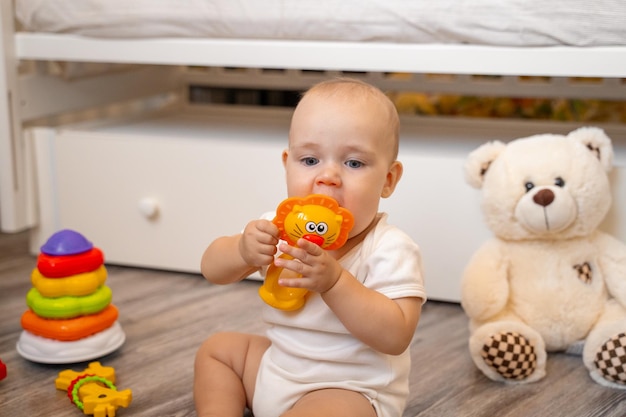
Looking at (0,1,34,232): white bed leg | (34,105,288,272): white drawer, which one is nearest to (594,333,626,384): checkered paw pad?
(34,105,288,272): white drawer

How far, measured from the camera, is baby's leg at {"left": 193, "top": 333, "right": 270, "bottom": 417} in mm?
943

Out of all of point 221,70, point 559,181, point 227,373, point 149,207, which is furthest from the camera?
point 221,70

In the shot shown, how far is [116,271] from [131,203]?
0.47ft

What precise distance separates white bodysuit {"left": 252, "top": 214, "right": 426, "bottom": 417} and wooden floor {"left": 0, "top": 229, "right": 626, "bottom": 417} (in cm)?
15

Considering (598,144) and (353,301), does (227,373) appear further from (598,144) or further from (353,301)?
(598,144)

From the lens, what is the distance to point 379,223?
936 mm

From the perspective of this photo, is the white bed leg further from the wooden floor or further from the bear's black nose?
the bear's black nose

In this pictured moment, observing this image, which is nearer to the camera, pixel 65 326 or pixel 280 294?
pixel 280 294

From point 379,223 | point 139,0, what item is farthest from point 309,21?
point 379,223

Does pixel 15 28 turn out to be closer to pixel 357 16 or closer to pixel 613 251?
pixel 357 16

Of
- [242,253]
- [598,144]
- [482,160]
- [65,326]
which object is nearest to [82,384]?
[65,326]

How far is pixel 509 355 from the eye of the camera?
3.64ft

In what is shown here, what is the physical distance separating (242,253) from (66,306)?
379 millimetres

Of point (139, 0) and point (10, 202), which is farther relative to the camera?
point (10, 202)
